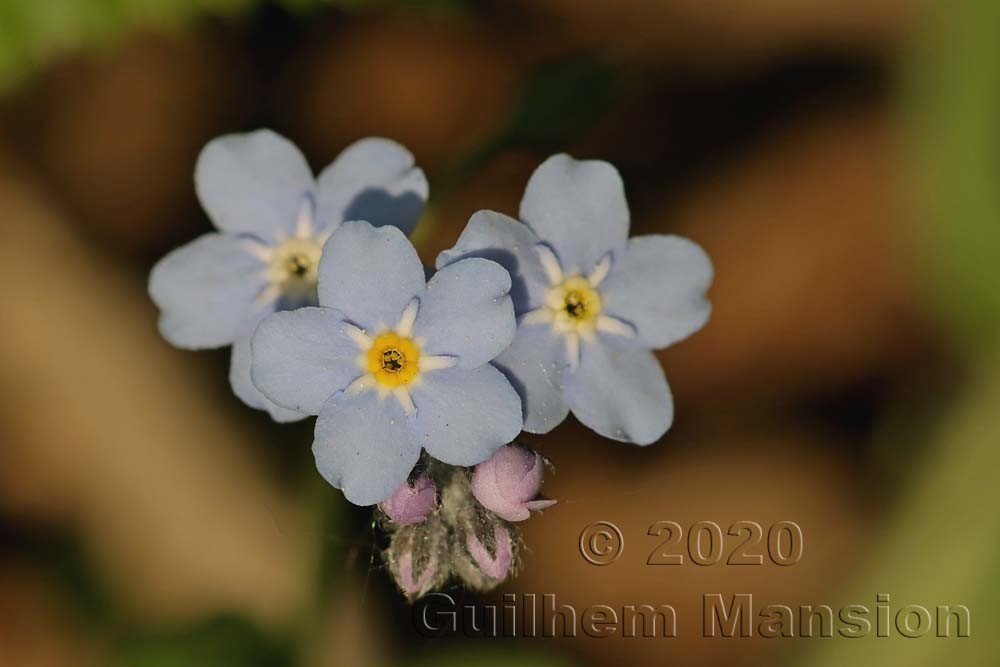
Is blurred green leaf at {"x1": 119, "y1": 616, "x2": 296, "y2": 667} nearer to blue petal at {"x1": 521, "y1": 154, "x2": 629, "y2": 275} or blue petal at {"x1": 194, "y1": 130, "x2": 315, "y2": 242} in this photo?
blue petal at {"x1": 194, "y1": 130, "x2": 315, "y2": 242}

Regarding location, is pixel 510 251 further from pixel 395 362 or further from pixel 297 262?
pixel 297 262

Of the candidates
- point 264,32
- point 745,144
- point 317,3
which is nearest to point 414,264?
point 317,3

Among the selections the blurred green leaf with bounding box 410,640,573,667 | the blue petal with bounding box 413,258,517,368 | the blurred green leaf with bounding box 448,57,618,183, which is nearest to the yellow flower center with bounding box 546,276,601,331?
the blue petal with bounding box 413,258,517,368

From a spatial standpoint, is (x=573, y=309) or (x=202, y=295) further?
(x=202, y=295)

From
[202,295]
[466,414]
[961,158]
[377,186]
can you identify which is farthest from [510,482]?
[961,158]

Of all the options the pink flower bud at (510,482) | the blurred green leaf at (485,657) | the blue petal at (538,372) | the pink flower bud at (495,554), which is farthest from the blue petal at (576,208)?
the blurred green leaf at (485,657)

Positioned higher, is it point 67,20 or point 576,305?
point 67,20

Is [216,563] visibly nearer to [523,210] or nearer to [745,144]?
[523,210]
